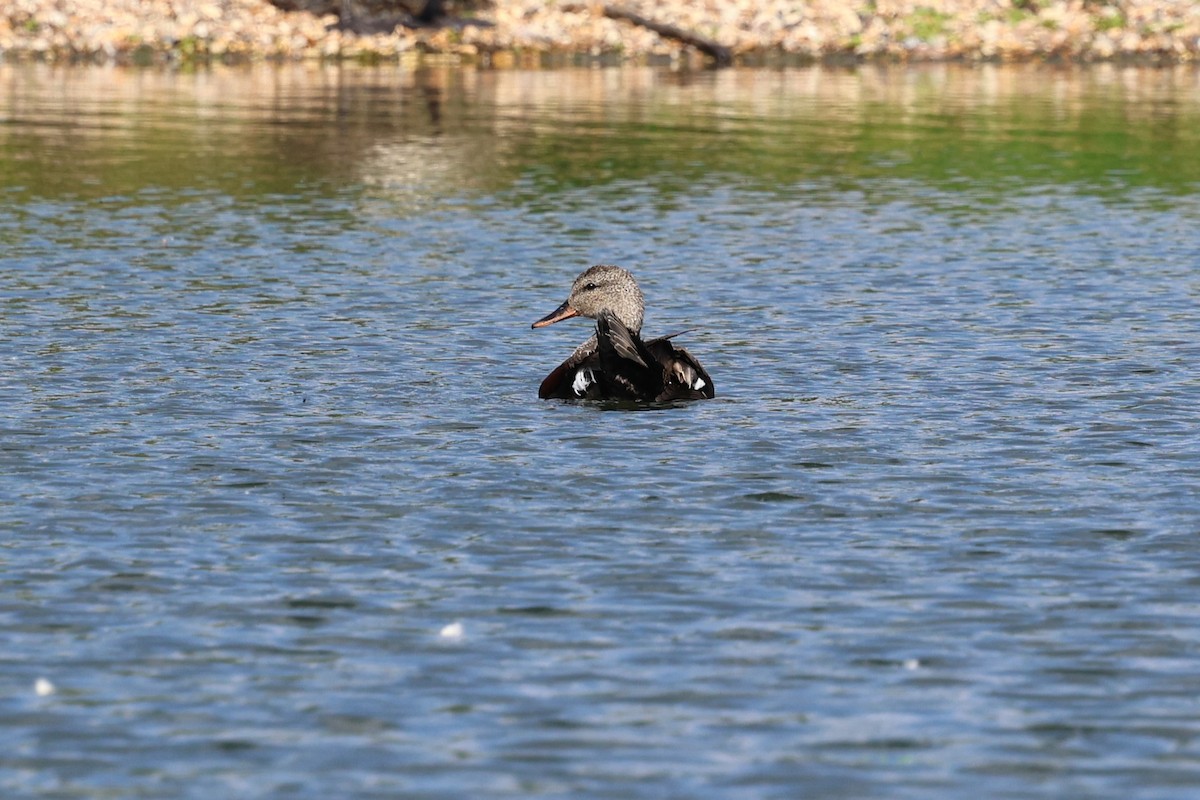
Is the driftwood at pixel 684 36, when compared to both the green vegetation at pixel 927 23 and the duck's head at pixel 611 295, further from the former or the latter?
the duck's head at pixel 611 295

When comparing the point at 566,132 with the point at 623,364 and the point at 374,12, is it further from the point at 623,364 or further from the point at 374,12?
the point at 623,364

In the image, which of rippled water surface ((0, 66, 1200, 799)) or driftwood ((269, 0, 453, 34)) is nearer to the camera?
rippled water surface ((0, 66, 1200, 799))

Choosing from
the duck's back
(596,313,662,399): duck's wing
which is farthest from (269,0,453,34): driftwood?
(596,313,662,399): duck's wing

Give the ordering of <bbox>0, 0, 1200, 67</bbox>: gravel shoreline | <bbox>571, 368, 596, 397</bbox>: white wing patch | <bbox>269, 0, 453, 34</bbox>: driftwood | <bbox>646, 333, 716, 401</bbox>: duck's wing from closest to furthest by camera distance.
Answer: <bbox>646, 333, 716, 401</bbox>: duck's wing < <bbox>571, 368, 596, 397</bbox>: white wing patch < <bbox>0, 0, 1200, 67</bbox>: gravel shoreline < <bbox>269, 0, 453, 34</bbox>: driftwood

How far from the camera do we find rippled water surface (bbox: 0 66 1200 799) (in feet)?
27.1

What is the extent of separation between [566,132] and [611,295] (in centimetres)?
2228

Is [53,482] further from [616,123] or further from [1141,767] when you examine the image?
[616,123]

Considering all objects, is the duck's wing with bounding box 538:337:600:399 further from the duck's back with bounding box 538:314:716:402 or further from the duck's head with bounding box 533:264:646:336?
the duck's head with bounding box 533:264:646:336

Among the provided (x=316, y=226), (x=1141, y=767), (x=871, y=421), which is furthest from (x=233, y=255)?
(x=1141, y=767)

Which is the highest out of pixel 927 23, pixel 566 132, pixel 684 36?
pixel 927 23

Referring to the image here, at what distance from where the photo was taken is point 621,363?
14.8m

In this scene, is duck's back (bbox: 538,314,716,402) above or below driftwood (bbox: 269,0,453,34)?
below

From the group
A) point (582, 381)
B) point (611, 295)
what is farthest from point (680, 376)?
point (611, 295)

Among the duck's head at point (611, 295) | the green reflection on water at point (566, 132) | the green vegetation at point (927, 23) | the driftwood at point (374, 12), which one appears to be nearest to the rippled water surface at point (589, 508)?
the duck's head at point (611, 295)
